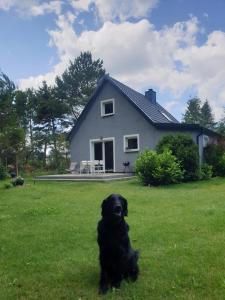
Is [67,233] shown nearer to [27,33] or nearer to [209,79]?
[27,33]

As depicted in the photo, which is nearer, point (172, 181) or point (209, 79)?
point (172, 181)

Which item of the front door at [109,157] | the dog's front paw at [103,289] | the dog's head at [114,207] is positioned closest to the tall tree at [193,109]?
the front door at [109,157]

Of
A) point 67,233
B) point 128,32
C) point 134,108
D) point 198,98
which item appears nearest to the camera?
point 67,233

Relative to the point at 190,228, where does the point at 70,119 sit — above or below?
above

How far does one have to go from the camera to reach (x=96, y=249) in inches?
222

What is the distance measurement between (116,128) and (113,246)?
18.6 m

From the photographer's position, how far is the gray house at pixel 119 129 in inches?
824

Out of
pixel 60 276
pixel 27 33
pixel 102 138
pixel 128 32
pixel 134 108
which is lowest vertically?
pixel 60 276

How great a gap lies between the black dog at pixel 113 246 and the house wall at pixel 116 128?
54.3 ft

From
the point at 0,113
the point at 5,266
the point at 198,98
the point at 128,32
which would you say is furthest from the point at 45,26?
the point at 198,98

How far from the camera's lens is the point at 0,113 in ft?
92.7

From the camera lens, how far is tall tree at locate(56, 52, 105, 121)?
42.5 meters

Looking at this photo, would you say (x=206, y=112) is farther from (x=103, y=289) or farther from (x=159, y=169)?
(x=103, y=289)

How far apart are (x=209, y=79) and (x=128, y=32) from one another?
11995 mm
